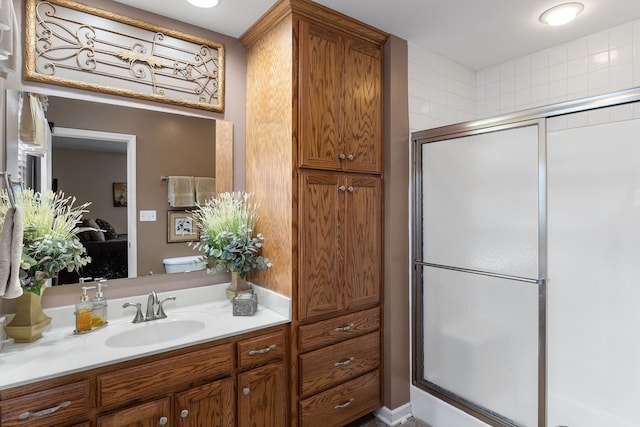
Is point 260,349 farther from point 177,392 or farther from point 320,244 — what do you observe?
point 320,244

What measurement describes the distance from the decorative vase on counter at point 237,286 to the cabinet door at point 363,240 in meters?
0.59

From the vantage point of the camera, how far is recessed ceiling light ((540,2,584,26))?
1.86 metres

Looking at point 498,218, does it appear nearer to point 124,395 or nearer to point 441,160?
point 441,160

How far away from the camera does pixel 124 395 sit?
52.6 inches

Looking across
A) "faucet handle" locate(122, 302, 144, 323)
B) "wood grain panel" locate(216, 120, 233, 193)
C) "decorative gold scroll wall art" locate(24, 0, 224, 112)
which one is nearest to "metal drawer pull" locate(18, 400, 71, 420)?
"faucet handle" locate(122, 302, 144, 323)

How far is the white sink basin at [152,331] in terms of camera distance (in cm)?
160

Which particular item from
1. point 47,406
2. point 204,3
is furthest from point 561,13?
point 47,406

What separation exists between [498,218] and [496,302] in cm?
46

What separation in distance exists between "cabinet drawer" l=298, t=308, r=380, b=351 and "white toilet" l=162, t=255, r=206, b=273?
0.72 m

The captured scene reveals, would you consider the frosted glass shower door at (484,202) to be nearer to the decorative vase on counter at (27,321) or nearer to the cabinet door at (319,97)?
the cabinet door at (319,97)

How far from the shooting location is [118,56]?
5.88 ft

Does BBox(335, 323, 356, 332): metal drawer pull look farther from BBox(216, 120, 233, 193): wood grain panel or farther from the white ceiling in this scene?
the white ceiling

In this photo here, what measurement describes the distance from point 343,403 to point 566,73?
2.59 meters

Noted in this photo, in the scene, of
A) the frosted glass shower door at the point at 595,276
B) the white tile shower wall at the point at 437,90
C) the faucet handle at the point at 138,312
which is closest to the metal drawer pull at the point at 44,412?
the faucet handle at the point at 138,312
